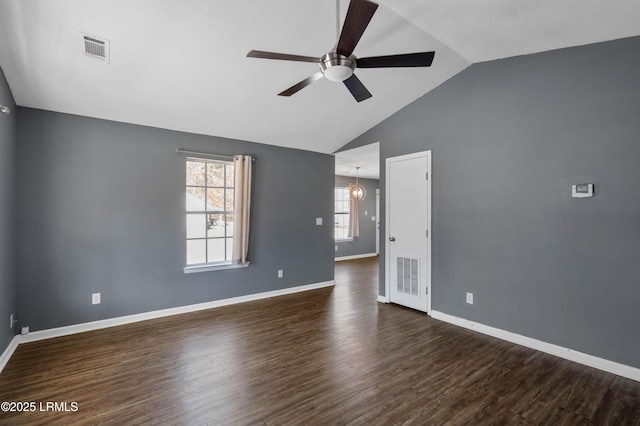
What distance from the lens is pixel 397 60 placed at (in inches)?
79.4

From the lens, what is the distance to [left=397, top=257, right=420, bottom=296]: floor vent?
4031 millimetres

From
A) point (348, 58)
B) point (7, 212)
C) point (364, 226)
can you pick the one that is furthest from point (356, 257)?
point (7, 212)

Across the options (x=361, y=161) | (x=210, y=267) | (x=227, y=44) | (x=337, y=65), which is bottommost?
(x=210, y=267)

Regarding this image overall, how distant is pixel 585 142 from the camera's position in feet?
8.79

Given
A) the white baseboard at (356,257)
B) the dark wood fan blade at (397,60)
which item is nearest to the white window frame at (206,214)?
the dark wood fan blade at (397,60)

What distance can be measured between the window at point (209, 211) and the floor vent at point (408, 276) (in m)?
2.56

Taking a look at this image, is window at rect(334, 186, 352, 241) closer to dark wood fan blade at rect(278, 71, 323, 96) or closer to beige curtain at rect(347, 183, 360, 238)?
beige curtain at rect(347, 183, 360, 238)

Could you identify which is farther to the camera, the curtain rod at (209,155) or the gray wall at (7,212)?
the curtain rod at (209,155)

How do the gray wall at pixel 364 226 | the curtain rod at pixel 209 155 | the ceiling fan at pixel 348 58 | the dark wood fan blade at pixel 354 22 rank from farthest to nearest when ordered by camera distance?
the gray wall at pixel 364 226 < the curtain rod at pixel 209 155 < the ceiling fan at pixel 348 58 < the dark wood fan blade at pixel 354 22

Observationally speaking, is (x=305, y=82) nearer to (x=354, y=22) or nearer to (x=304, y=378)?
(x=354, y=22)

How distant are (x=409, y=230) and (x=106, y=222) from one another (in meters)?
3.85

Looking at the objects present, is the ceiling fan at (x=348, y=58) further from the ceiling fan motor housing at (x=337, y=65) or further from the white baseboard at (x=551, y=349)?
the white baseboard at (x=551, y=349)

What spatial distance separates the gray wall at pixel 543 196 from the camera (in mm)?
2496

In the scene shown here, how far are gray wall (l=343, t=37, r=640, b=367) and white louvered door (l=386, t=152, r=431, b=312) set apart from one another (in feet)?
0.51
